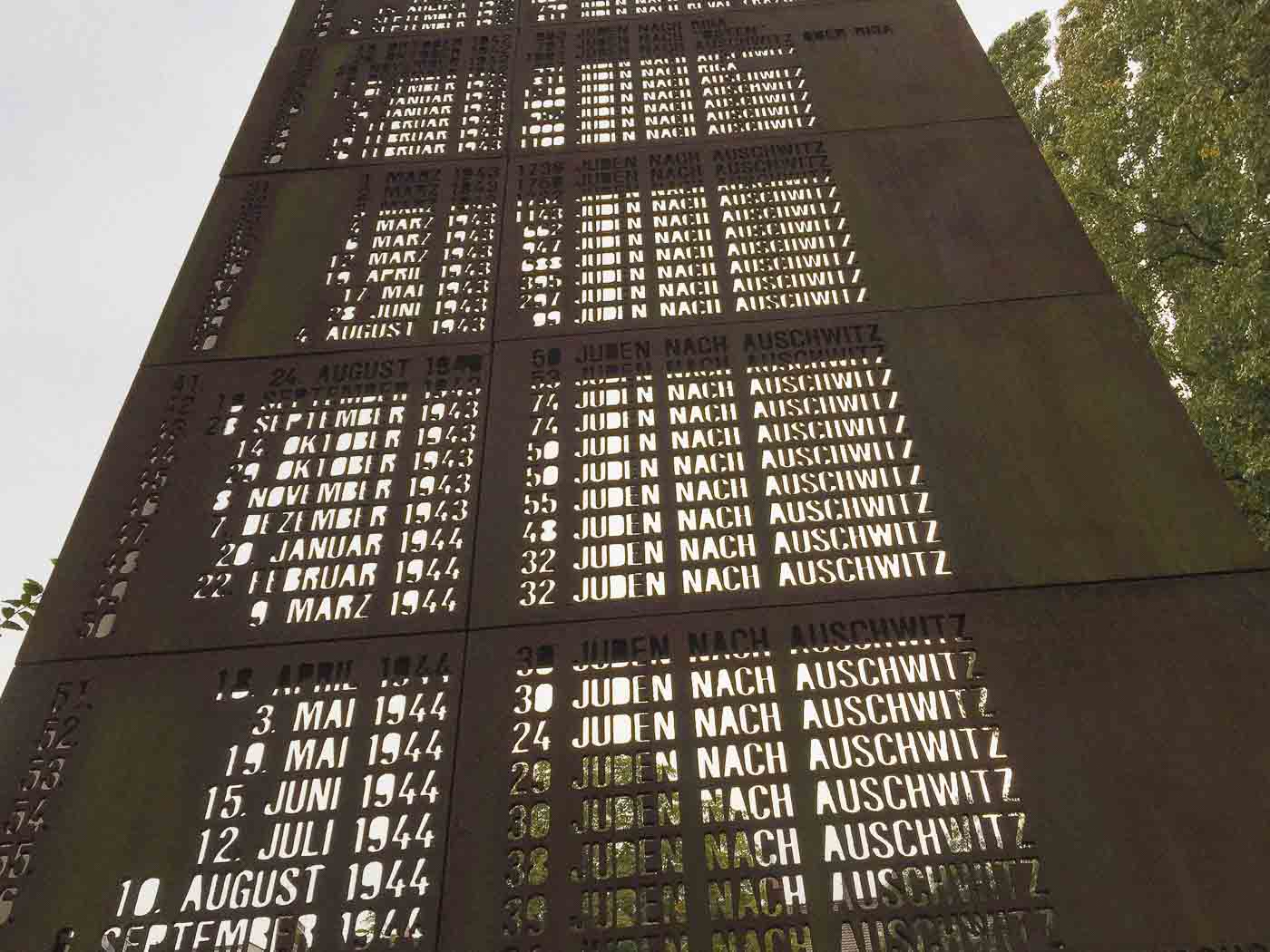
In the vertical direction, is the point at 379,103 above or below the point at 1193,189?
below

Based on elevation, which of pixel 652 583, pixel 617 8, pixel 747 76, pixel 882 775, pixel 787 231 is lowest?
pixel 882 775

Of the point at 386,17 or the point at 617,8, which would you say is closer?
the point at 386,17

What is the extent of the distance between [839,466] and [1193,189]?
22.5 ft

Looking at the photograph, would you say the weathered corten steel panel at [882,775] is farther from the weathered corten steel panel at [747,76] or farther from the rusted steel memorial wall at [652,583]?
the weathered corten steel panel at [747,76]

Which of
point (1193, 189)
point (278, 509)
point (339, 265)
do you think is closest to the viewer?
point (278, 509)

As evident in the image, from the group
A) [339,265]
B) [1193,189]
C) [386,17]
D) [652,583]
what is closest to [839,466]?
[652,583]

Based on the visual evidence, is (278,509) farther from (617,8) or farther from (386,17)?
(617,8)

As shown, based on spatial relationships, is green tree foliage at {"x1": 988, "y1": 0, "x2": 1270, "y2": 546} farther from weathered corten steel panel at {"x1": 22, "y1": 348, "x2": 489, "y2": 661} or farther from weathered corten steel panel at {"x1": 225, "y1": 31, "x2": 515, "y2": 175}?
A: weathered corten steel panel at {"x1": 22, "y1": 348, "x2": 489, "y2": 661}

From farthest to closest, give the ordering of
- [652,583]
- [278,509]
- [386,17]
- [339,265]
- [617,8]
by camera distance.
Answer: [617,8]
[386,17]
[339,265]
[278,509]
[652,583]

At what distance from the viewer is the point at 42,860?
310 cm

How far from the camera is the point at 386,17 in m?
6.69

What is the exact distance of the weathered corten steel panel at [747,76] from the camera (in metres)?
5.58

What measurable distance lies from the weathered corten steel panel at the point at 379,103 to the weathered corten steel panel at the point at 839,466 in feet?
6.34

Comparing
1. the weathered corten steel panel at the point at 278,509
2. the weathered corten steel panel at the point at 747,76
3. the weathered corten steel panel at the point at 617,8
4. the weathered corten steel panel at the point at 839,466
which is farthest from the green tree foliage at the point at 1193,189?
the weathered corten steel panel at the point at 278,509
